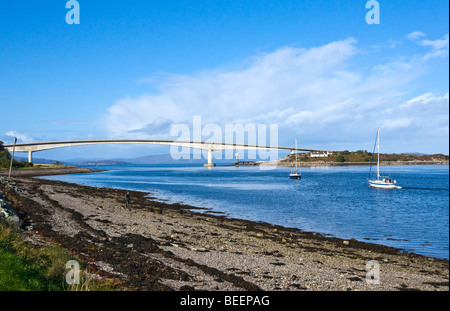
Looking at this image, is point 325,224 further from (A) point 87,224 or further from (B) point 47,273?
(B) point 47,273

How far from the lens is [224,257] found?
13000 millimetres

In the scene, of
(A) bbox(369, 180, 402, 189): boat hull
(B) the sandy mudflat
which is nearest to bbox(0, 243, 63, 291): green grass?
(B) the sandy mudflat

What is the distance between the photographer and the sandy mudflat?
9.74 m

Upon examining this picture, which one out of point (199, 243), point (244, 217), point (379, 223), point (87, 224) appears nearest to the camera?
point (199, 243)

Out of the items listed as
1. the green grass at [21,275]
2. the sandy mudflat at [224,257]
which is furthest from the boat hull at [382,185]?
the green grass at [21,275]

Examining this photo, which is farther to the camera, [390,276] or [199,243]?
[199,243]

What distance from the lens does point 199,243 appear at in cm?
1581

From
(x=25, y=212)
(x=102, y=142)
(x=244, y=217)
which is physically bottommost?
(x=244, y=217)

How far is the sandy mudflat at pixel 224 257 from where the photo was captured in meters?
9.74

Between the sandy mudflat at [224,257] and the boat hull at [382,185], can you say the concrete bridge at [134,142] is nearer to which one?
the boat hull at [382,185]

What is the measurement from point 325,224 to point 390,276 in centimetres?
1318
